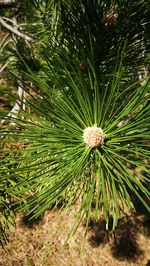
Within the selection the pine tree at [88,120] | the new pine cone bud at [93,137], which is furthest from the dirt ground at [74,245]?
the new pine cone bud at [93,137]

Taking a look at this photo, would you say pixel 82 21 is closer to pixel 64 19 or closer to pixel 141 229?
pixel 64 19

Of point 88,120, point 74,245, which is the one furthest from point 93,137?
point 74,245

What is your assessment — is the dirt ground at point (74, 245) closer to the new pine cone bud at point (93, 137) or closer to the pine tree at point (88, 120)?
the pine tree at point (88, 120)

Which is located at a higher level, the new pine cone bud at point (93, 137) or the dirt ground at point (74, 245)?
the new pine cone bud at point (93, 137)

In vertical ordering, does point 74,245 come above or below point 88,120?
below

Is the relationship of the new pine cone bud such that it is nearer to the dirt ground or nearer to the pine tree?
the pine tree

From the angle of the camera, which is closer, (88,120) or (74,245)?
(88,120)

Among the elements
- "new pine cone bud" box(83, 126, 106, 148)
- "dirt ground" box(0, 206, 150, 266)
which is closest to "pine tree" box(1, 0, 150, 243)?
"new pine cone bud" box(83, 126, 106, 148)

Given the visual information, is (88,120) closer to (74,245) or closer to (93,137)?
(93,137)

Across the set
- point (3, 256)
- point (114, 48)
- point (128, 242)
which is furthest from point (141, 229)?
point (114, 48)
